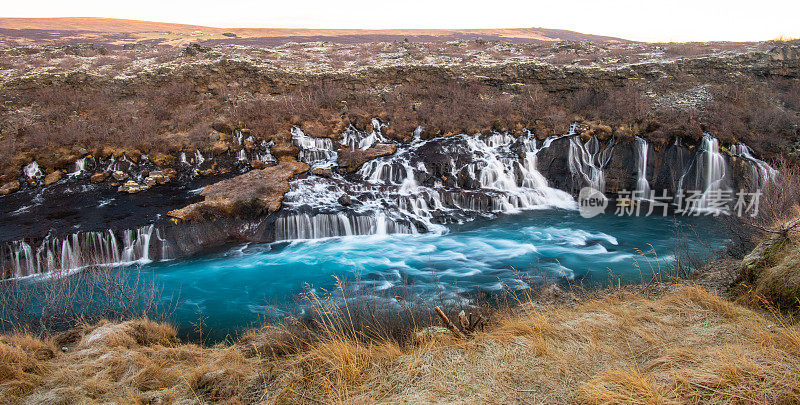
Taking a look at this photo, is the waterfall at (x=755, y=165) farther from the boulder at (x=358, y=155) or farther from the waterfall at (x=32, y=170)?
the waterfall at (x=32, y=170)

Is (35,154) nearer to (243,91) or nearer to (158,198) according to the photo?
(158,198)

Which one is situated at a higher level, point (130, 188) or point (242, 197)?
point (130, 188)

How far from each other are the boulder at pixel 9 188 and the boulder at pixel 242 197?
20.9 ft

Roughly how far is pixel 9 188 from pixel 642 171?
77.3 feet

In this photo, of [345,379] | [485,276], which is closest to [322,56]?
[485,276]

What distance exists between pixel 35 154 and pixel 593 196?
71.5 feet

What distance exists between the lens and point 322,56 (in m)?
26.6

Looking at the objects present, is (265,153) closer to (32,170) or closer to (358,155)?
(358,155)

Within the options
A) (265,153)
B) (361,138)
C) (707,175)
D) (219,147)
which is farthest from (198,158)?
(707,175)

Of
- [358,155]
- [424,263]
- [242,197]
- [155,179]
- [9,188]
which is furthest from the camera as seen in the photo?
[358,155]

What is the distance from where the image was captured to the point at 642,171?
15352 millimetres

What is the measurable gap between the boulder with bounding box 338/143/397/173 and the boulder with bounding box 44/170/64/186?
10.3 m

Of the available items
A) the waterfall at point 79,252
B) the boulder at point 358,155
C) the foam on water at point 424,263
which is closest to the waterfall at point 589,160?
the foam on water at point 424,263

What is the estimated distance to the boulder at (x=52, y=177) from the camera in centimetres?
1362
